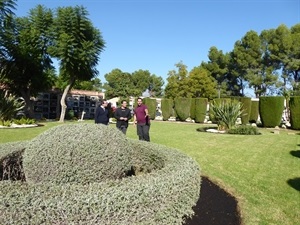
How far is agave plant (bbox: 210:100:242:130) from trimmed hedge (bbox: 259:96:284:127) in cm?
494

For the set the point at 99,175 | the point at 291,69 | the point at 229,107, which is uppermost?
the point at 291,69

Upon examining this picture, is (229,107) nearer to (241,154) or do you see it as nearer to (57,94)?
(241,154)

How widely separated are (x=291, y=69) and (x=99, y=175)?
153 ft

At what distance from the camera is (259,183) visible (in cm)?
600

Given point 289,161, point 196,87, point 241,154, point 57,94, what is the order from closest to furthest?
point 289,161 → point 241,154 → point 57,94 → point 196,87

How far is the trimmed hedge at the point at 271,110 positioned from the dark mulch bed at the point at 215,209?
649 inches

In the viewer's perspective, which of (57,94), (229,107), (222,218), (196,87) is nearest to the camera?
(222,218)

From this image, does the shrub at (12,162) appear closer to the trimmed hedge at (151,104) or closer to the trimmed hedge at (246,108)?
the trimmed hedge at (246,108)

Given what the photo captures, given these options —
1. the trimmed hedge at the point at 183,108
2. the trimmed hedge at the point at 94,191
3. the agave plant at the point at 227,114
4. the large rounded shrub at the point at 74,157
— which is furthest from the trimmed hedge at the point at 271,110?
the large rounded shrub at the point at 74,157

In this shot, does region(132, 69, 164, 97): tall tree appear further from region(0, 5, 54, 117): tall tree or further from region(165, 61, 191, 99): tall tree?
region(0, 5, 54, 117): tall tree

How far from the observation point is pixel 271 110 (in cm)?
2039

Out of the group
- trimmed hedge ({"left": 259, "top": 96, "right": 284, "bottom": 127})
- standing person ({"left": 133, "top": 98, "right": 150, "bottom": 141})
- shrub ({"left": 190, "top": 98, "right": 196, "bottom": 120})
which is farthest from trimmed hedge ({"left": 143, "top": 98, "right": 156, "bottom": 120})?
standing person ({"left": 133, "top": 98, "right": 150, "bottom": 141})

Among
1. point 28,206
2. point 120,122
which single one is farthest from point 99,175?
point 120,122

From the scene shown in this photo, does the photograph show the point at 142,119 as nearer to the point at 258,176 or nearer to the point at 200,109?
the point at 258,176
